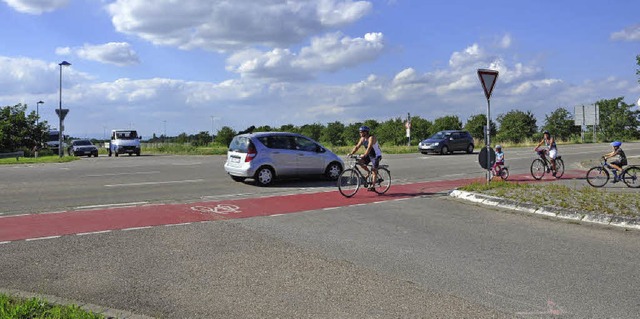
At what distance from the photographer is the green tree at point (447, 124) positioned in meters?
67.8

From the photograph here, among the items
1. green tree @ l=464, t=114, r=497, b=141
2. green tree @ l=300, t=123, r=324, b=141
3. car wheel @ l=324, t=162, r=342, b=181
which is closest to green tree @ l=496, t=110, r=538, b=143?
green tree @ l=464, t=114, r=497, b=141

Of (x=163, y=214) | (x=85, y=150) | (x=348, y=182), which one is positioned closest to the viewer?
(x=163, y=214)

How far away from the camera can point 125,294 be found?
15.8 feet

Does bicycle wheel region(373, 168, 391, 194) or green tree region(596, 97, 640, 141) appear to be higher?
green tree region(596, 97, 640, 141)

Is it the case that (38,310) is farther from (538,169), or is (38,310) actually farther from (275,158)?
(538,169)

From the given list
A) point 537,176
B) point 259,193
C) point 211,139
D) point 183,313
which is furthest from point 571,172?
point 211,139

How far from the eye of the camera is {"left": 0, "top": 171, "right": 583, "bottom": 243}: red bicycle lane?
805 centimetres

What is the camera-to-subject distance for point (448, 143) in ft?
111

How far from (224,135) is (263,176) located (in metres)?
63.0

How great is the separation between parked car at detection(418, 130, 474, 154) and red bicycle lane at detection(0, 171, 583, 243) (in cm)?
2125

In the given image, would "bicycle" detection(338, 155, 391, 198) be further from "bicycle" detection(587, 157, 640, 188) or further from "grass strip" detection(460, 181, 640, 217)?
"bicycle" detection(587, 157, 640, 188)

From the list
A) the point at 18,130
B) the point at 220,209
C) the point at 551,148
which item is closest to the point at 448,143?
the point at 551,148

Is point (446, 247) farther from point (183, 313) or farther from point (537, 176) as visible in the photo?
point (537, 176)

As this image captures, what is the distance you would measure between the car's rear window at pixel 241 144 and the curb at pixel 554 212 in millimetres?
6221
